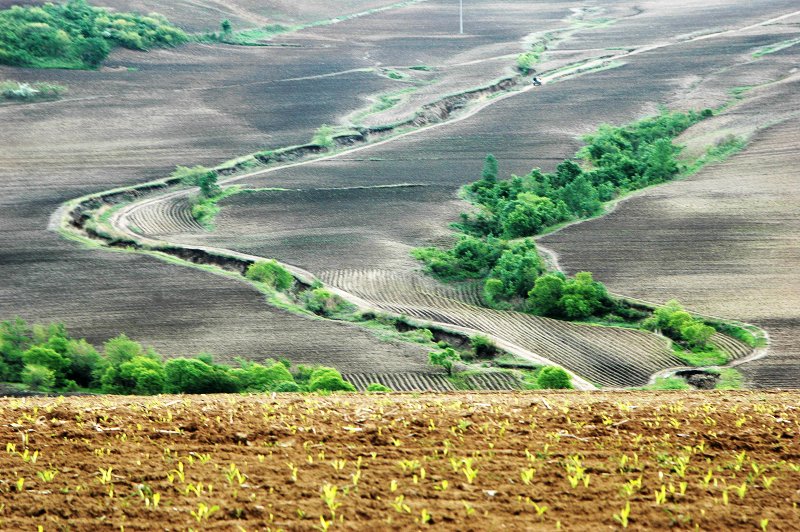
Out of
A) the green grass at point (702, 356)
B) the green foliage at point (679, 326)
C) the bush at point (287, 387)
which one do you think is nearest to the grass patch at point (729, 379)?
the green grass at point (702, 356)

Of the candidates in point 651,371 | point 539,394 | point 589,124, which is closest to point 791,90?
point 589,124

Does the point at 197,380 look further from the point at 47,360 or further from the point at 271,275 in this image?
the point at 271,275

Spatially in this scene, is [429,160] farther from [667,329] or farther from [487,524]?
[487,524]

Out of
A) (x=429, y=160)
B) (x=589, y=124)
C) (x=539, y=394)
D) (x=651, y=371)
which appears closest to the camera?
(x=539, y=394)

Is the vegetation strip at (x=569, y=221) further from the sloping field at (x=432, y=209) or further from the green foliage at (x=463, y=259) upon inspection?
the sloping field at (x=432, y=209)

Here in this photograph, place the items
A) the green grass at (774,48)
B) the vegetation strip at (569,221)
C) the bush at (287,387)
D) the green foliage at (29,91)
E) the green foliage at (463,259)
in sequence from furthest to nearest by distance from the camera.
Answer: the green grass at (774,48)
the green foliage at (29,91)
the green foliage at (463,259)
the vegetation strip at (569,221)
the bush at (287,387)

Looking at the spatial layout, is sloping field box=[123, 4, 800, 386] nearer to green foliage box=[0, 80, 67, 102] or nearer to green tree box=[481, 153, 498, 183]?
green tree box=[481, 153, 498, 183]
